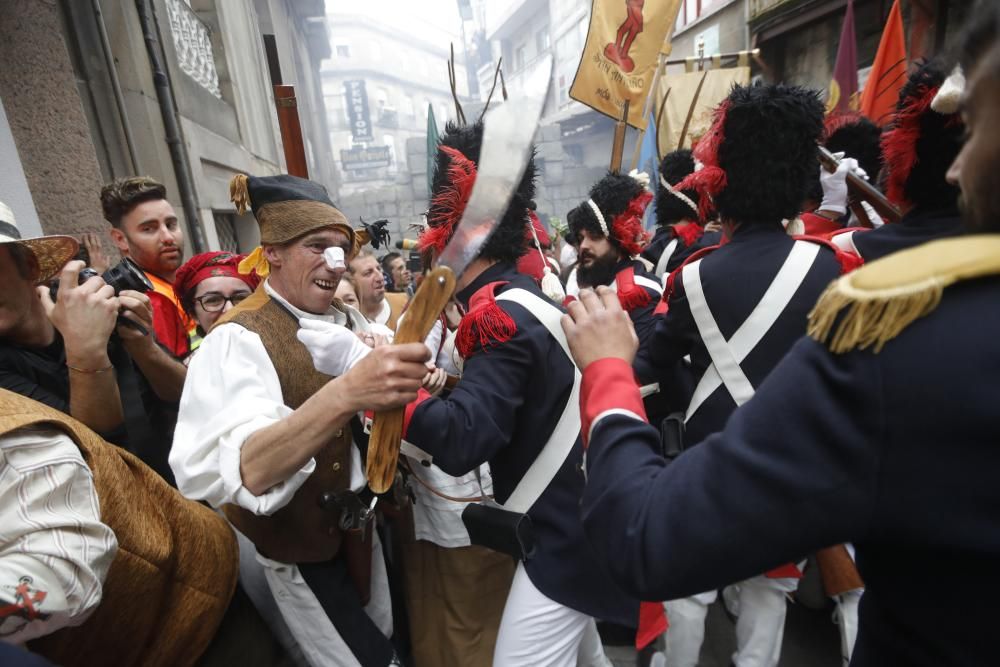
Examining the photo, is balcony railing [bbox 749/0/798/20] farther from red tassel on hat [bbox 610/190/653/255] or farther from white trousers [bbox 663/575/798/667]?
white trousers [bbox 663/575/798/667]

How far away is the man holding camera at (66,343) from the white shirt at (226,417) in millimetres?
556

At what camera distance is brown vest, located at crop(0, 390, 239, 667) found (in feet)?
3.84

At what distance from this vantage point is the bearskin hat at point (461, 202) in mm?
1849

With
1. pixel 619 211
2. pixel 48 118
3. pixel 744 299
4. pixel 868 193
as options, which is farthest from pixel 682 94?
pixel 48 118

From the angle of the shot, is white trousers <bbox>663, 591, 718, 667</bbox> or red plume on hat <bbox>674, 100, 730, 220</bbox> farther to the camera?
white trousers <bbox>663, 591, 718, 667</bbox>

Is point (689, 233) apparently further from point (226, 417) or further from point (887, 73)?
point (226, 417)

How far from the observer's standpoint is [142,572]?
127cm

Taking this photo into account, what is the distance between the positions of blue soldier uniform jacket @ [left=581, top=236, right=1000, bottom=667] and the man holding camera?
198 centimetres

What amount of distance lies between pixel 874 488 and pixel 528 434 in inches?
47.9

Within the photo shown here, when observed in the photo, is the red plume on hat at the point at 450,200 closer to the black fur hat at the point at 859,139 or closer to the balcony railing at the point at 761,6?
the black fur hat at the point at 859,139

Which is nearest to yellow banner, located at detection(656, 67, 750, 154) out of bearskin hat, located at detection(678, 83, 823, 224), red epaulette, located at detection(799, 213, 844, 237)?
red epaulette, located at detection(799, 213, 844, 237)

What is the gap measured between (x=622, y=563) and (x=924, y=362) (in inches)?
19.4

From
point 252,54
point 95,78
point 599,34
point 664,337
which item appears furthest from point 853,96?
point 252,54

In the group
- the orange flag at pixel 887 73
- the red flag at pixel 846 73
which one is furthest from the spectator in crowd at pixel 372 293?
the red flag at pixel 846 73
